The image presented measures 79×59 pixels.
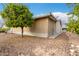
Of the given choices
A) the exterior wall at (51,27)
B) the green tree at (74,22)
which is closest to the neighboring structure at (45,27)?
the exterior wall at (51,27)

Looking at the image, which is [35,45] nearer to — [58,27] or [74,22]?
[58,27]

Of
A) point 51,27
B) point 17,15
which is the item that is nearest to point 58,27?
point 51,27

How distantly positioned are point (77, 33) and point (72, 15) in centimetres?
26

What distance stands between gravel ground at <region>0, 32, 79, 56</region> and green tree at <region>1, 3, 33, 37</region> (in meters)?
0.20

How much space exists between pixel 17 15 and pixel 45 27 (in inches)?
20.0

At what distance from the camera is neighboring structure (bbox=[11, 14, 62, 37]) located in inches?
95.0

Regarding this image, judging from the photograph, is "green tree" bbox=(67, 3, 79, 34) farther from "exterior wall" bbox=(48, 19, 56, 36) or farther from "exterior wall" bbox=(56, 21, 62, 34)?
"exterior wall" bbox=(48, 19, 56, 36)

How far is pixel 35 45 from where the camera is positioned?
2.39 metres

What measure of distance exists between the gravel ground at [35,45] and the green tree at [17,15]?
201mm

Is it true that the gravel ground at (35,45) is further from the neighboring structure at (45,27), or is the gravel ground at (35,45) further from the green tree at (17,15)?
the green tree at (17,15)

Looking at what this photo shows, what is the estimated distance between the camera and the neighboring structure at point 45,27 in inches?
95.0

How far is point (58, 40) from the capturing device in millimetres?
2414

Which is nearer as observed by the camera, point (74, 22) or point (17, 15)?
point (74, 22)

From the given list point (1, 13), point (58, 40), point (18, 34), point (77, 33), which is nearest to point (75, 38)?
point (77, 33)
